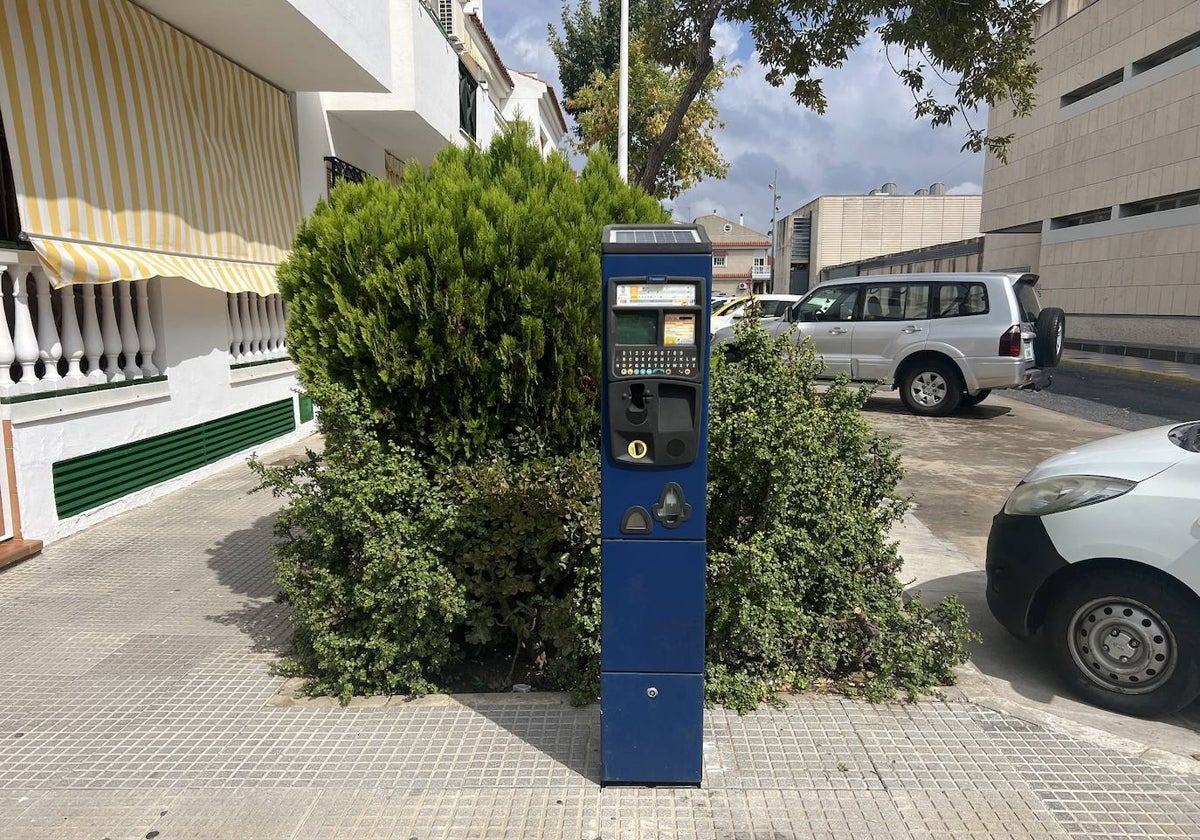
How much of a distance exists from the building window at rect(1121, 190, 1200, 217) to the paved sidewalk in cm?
410

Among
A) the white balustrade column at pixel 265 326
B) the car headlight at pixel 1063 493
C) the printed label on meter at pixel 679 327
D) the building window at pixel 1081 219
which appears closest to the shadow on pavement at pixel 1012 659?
the car headlight at pixel 1063 493

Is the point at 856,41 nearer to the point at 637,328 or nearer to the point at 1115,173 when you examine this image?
the point at 637,328

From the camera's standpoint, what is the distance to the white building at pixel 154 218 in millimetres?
5223

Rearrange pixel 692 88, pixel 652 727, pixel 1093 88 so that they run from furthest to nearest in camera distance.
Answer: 1. pixel 1093 88
2. pixel 692 88
3. pixel 652 727

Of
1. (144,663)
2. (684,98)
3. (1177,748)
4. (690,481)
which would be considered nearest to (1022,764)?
(1177,748)

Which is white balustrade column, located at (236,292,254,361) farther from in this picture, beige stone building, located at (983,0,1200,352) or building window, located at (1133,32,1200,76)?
building window, located at (1133,32,1200,76)

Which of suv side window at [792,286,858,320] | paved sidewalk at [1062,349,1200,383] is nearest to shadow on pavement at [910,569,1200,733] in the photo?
suv side window at [792,286,858,320]

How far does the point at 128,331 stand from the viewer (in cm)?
631

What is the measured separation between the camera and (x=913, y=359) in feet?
37.6

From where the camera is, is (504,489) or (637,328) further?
(504,489)

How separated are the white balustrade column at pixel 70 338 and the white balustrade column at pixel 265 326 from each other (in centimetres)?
314

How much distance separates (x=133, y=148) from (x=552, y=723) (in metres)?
5.60

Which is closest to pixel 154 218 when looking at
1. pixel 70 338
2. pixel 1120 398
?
pixel 70 338

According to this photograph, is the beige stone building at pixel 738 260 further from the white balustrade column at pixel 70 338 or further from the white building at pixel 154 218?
the white balustrade column at pixel 70 338
